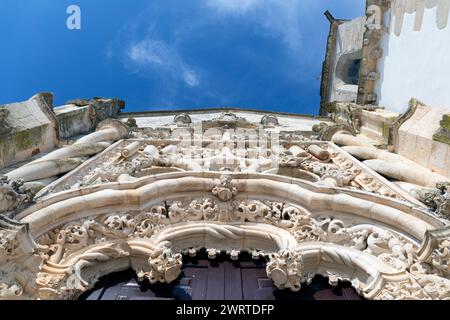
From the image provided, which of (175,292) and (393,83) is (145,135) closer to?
(175,292)

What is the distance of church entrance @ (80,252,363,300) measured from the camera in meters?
4.37

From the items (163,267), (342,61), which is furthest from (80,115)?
(342,61)

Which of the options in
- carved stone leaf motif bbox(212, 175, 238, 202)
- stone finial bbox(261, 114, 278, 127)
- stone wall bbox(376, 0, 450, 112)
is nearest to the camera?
carved stone leaf motif bbox(212, 175, 238, 202)

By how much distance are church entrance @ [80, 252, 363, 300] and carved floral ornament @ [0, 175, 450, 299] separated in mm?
118

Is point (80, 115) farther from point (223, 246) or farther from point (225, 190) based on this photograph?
point (223, 246)

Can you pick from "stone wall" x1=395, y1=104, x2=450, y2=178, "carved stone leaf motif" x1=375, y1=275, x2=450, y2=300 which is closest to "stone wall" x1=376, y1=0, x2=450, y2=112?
"stone wall" x1=395, y1=104, x2=450, y2=178

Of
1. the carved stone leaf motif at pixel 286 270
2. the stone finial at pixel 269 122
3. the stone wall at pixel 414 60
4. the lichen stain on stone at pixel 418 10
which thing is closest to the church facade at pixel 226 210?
the carved stone leaf motif at pixel 286 270

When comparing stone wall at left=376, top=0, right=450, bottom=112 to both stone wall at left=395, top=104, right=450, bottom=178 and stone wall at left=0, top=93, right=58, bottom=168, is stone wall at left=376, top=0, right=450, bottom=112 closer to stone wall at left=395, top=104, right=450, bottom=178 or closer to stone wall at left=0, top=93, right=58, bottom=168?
stone wall at left=395, top=104, right=450, bottom=178

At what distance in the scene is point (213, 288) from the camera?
4527 mm

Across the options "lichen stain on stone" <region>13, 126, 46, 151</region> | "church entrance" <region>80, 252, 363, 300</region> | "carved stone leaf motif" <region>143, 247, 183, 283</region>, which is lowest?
"church entrance" <region>80, 252, 363, 300</region>

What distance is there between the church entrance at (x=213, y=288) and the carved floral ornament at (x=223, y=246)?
0.39ft

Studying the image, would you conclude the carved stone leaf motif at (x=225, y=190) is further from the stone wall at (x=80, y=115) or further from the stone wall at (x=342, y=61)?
the stone wall at (x=342, y=61)

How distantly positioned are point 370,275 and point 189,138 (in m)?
6.11
